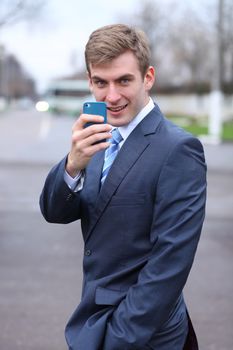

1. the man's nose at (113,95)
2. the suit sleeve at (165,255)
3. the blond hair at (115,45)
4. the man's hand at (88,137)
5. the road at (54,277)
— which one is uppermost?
the blond hair at (115,45)

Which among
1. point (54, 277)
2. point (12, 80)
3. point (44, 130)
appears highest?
point (54, 277)

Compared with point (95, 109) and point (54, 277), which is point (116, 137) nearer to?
point (95, 109)

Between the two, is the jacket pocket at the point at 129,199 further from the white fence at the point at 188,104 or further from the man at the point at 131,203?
the white fence at the point at 188,104

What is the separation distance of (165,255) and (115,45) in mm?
709

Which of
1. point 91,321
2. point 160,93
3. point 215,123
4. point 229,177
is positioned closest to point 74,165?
point 91,321

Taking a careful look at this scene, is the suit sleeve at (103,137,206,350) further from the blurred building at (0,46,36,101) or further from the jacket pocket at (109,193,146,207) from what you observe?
the blurred building at (0,46,36,101)

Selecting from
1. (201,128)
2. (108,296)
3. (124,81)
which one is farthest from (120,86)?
(201,128)

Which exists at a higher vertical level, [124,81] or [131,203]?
[124,81]

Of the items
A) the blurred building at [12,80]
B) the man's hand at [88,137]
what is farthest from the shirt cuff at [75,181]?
the blurred building at [12,80]

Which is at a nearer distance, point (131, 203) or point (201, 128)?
point (131, 203)

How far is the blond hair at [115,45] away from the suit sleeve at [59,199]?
0.39 meters

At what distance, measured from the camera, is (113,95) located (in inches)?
77.4

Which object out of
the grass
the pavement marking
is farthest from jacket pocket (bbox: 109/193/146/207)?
the pavement marking

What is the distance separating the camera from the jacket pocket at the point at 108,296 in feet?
6.61
